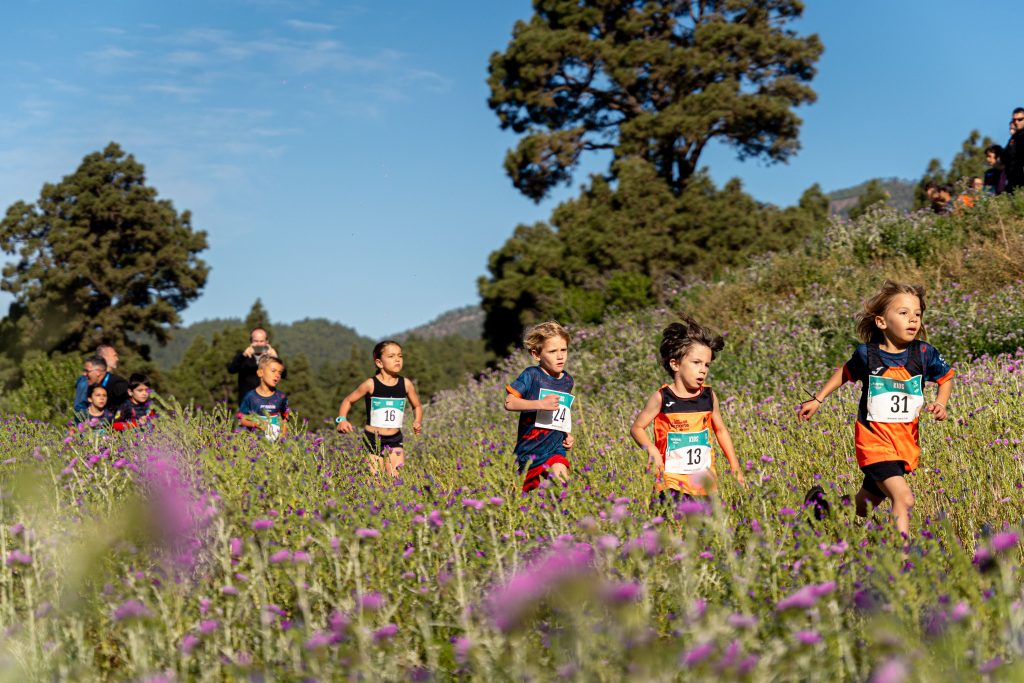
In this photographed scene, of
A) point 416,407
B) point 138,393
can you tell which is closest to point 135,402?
point 138,393

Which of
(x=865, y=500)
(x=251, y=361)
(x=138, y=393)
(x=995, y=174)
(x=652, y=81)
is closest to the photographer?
(x=865, y=500)

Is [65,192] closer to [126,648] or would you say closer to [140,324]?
[140,324]

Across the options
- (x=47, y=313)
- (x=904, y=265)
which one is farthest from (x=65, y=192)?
(x=904, y=265)

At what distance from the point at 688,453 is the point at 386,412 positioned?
3.81 metres

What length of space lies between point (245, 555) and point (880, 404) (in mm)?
3427

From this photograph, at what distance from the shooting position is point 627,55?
2477cm

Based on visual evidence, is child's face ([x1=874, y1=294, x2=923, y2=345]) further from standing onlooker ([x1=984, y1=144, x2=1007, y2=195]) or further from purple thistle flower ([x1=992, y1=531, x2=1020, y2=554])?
standing onlooker ([x1=984, y1=144, x2=1007, y2=195])

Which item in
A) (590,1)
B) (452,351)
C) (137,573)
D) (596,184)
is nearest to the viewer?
(137,573)

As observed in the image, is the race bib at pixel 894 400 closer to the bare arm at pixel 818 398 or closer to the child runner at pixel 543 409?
the bare arm at pixel 818 398

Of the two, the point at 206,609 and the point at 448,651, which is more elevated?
the point at 206,609

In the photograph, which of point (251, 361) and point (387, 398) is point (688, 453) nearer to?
point (387, 398)

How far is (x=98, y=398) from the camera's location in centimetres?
977

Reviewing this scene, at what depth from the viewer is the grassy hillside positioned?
2439 mm

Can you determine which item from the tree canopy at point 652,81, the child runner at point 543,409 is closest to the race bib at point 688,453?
the child runner at point 543,409
